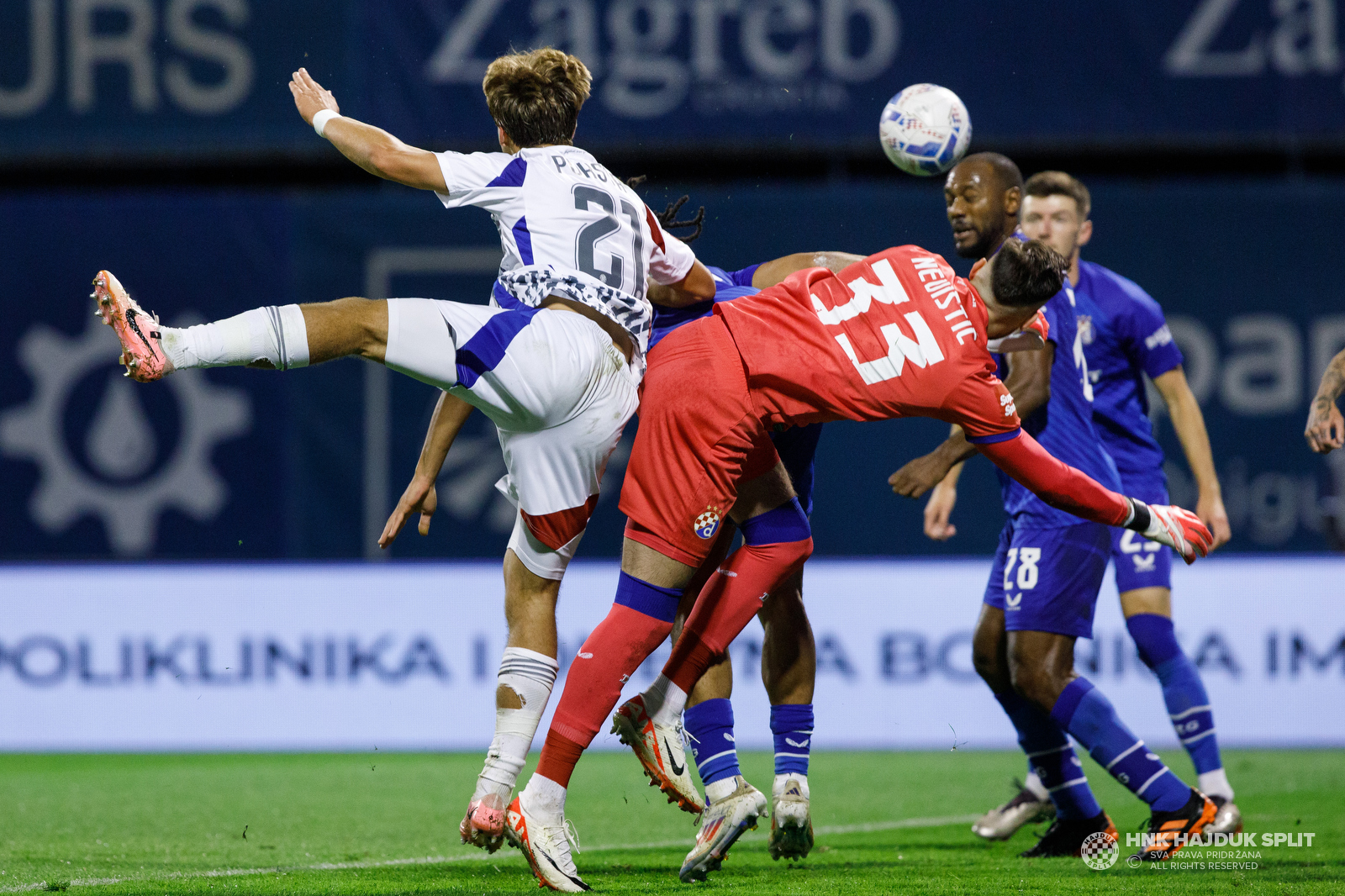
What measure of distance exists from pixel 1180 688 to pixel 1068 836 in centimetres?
108

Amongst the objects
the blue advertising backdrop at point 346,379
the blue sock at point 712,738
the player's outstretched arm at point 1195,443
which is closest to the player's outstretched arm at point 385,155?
the blue sock at point 712,738

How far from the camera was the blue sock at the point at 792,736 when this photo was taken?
425cm

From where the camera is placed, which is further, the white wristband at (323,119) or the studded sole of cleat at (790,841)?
the studded sole of cleat at (790,841)

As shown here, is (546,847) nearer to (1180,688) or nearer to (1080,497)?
(1080,497)

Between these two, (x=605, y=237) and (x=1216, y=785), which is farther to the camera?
(x=1216, y=785)

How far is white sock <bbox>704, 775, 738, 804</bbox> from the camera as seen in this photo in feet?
13.1

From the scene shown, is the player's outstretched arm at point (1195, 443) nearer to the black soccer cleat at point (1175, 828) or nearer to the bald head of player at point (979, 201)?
the bald head of player at point (979, 201)

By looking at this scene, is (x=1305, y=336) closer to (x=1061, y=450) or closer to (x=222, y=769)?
(x=1061, y=450)

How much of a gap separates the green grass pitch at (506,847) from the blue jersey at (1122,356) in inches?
51.6

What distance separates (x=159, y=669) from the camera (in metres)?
7.64

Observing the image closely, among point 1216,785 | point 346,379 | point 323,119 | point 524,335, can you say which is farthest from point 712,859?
point 346,379

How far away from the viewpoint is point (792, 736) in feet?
14.1

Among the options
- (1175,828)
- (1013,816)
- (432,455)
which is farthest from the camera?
(1013,816)

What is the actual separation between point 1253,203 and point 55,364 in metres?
8.01
